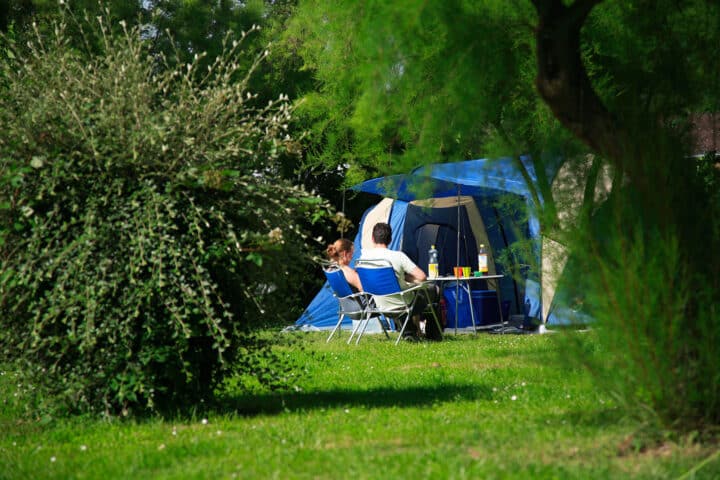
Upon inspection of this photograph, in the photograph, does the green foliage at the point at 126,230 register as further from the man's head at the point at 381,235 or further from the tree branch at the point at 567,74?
the man's head at the point at 381,235

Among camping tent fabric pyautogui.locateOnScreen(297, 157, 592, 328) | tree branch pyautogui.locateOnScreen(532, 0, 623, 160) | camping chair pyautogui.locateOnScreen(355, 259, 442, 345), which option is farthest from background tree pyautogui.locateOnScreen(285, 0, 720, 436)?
camping chair pyautogui.locateOnScreen(355, 259, 442, 345)

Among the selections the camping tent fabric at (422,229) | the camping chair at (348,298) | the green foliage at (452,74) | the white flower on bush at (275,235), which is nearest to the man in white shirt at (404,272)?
the camping chair at (348,298)

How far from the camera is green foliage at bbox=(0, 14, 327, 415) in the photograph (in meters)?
4.89

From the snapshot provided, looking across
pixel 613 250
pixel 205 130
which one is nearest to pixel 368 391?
pixel 205 130

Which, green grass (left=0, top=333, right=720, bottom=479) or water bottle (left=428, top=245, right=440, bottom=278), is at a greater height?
water bottle (left=428, top=245, right=440, bottom=278)

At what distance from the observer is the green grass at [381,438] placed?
12.3ft

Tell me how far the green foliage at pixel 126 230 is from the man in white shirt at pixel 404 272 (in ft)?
17.5

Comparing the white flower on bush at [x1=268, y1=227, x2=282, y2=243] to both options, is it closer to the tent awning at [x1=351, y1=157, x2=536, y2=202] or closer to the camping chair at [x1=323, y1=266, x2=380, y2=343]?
the tent awning at [x1=351, y1=157, x2=536, y2=202]

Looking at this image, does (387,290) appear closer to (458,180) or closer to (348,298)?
(348,298)

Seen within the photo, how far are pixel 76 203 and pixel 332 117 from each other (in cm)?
1013

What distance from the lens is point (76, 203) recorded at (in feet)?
16.6

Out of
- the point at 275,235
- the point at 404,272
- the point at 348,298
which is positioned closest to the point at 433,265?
the point at 404,272

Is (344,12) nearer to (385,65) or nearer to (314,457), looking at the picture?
(385,65)

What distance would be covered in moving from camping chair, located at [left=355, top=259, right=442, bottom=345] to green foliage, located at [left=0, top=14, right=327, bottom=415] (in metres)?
4.93
